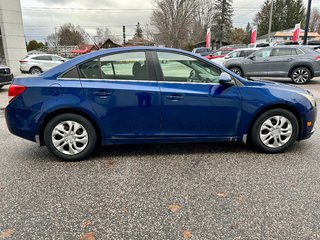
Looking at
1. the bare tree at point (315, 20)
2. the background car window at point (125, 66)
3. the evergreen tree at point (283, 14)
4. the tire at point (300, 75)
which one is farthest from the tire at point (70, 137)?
the bare tree at point (315, 20)

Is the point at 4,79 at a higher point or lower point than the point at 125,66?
lower

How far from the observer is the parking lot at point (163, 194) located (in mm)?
2305

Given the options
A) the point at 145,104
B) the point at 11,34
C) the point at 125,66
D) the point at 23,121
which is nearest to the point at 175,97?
the point at 145,104

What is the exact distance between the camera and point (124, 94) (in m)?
3.52

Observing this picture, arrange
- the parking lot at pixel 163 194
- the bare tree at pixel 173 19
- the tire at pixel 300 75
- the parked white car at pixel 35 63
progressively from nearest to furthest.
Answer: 1. the parking lot at pixel 163 194
2. the tire at pixel 300 75
3. the parked white car at pixel 35 63
4. the bare tree at pixel 173 19

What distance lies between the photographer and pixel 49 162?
3.73 m

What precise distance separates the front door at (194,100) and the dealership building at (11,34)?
1703 centimetres

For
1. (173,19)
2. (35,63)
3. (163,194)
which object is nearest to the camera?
(163,194)

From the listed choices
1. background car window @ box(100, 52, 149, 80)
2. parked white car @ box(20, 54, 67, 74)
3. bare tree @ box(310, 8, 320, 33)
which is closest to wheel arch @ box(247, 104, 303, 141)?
background car window @ box(100, 52, 149, 80)

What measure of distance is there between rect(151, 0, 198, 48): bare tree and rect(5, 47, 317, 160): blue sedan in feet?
158

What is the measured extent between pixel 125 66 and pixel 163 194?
1.82 metres

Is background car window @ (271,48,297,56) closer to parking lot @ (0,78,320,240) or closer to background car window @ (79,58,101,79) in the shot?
parking lot @ (0,78,320,240)

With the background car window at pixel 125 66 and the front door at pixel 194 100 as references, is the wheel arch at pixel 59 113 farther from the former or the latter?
the front door at pixel 194 100

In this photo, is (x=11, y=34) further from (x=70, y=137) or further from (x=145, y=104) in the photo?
(x=145, y=104)
